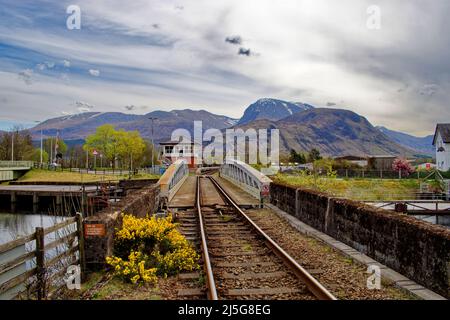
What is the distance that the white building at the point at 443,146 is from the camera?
2511 inches

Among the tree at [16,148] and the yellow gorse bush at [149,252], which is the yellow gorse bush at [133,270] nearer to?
the yellow gorse bush at [149,252]

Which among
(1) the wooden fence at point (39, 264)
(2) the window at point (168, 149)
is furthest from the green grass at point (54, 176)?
(1) the wooden fence at point (39, 264)

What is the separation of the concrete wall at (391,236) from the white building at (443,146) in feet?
195

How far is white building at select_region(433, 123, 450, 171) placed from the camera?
63781mm

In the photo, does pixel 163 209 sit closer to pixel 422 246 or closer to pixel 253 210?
pixel 253 210

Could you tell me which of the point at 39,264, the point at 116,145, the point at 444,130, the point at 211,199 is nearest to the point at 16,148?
the point at 116,145

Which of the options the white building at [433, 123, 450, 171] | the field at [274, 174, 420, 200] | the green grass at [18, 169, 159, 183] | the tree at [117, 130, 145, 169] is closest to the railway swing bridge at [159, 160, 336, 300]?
the field at [274, 174, 420, 200]

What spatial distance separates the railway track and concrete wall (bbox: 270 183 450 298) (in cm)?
164

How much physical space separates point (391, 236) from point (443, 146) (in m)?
64.6

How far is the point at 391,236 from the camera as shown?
24.6 ft

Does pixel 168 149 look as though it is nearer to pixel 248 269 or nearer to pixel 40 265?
pixel 248 269

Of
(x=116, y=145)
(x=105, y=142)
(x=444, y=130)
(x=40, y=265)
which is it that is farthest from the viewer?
(x=105, y=142)

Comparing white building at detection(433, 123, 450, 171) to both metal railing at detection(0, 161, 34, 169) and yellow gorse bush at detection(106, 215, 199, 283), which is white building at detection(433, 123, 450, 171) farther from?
metal railing at detection(0, 161, 34, 169)

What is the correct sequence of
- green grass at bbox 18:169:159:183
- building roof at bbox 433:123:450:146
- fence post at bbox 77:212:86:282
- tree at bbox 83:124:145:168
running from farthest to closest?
tree at bbox 83:124:145:168 → building roof at bbox 433:123:450:146 → green grass at bbox 18:169:159:183 → fence post at bbox 77:212:86:282
